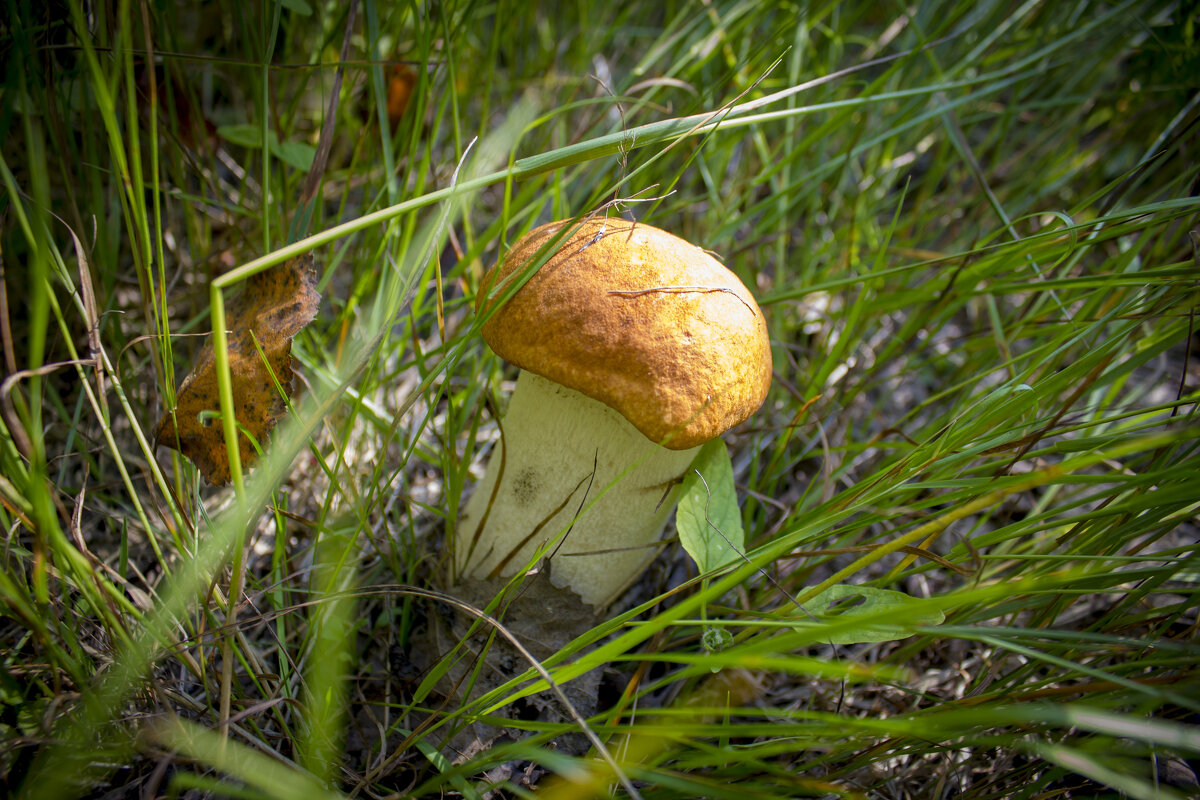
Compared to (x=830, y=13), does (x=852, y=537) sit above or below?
below

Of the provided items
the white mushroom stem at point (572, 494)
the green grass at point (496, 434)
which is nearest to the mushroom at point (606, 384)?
the white mushroom stem at point (572, 494)

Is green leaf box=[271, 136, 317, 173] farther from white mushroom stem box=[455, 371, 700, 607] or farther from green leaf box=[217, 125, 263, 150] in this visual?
white mushroom stem box=[455, 371, 700, 607]

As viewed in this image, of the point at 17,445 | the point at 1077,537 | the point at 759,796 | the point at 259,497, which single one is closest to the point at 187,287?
the point at 17,445

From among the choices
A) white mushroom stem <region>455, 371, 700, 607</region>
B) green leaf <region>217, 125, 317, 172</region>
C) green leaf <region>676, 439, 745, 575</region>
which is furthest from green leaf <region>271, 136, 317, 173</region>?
green leaf <region>676, 439, 745, 575</region>

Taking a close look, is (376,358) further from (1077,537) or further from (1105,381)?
(1105,381)

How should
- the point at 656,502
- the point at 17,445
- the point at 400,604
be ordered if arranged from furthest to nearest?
1. the point at 400,604
2. the point at 656,502
3. the point at 17,445

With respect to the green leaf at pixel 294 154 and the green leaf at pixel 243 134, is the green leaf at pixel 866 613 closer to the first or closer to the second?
the green leaf at pixel 294 154

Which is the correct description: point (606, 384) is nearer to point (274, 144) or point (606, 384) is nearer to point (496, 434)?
point (496, 434)
